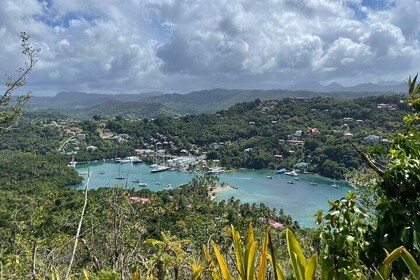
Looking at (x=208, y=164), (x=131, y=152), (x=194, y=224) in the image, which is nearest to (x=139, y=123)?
(x=131, y=152)

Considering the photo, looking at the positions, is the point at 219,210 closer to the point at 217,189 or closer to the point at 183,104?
the point at 217,189

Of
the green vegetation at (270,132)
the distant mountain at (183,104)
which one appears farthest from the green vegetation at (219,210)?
the distant mountain at (183,104)

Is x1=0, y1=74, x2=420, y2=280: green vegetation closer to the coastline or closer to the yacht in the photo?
the coastline

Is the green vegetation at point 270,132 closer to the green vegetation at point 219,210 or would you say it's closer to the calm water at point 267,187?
the green vegetation at point 219,210

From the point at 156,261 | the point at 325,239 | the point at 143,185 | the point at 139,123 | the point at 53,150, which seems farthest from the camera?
the point at 139,123

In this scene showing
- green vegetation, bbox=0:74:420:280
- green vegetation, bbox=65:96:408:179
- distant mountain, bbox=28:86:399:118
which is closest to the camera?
green vegetation, bbox=0:74:420:280

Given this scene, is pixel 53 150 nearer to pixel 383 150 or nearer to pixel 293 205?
pixel 293 205

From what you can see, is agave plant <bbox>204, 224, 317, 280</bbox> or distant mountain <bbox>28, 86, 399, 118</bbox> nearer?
agave plant <bbox>204, 224, 317, 280</bbox>

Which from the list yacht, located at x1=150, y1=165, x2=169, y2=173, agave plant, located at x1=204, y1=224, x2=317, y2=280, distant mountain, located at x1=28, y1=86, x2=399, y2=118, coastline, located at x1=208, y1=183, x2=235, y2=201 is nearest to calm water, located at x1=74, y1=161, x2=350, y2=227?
coastline, located at x1=208, y1=183, x2=235, y2=201

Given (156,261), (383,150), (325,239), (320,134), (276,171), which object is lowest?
(276,171)
